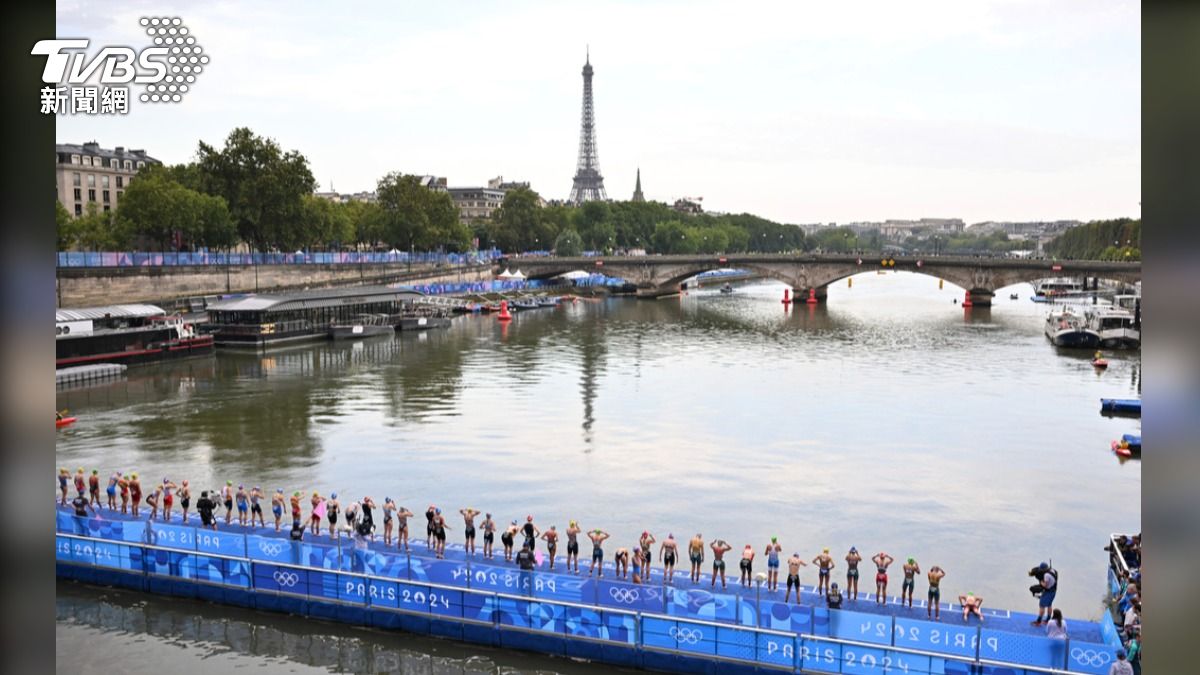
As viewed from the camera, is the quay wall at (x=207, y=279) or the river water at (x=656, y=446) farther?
the quay wall at (x=207, y=279)

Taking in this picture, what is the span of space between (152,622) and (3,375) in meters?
19.1

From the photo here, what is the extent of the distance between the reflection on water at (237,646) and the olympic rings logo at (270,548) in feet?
4.18

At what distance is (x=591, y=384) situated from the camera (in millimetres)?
52000

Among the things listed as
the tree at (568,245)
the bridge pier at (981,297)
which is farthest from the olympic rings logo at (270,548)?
the tree at (568,245)

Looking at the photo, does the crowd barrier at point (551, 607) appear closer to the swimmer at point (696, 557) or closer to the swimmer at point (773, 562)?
the swimmer at point (773, 562)

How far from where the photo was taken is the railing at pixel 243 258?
221 ft

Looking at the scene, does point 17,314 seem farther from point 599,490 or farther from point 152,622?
point 599,490

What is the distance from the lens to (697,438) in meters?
39.2

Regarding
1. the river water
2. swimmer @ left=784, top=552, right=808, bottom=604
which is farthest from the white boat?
swimmer @ left=784, top=552, right=808, bottom=604

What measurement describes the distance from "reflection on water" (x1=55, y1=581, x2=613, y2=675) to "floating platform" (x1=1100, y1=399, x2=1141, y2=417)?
111 feet

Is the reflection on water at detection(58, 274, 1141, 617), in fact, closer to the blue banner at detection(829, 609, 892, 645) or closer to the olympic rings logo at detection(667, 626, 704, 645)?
the blue banner at detection(829, 609, 892, 645)

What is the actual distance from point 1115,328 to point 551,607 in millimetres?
61883

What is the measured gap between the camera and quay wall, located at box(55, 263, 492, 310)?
66.2m

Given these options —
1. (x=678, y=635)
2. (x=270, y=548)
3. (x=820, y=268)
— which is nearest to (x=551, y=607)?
(x=678, y=635)
